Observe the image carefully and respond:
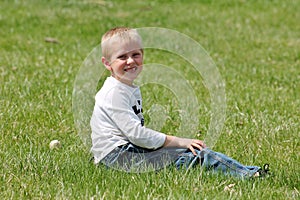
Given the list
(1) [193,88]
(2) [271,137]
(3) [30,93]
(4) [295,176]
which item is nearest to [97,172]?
(4) [295,176]

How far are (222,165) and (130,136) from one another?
59cm

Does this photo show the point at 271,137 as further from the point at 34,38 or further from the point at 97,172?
the point at 34,38

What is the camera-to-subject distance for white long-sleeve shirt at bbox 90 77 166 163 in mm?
3908

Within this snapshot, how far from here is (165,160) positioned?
158 inches

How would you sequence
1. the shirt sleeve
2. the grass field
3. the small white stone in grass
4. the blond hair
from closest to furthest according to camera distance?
the grass field → the shirt sleeve → the blond hair → the small white stone in grass

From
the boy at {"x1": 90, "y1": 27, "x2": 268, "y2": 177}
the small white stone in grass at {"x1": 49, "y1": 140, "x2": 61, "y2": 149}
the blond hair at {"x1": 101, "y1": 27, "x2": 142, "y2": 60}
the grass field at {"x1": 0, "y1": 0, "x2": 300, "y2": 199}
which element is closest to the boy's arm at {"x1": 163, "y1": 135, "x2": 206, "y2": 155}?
the boy at {"x1": 90, "y1": 27, "x2": 268, "y2": 177}

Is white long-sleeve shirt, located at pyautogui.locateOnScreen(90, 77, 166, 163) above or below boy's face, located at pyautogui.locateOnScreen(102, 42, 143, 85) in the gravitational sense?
below

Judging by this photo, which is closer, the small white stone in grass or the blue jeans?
the blue jeans

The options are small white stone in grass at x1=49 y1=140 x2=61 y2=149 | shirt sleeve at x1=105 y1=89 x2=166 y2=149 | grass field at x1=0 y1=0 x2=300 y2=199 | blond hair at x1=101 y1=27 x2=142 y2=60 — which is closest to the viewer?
grass field at x1=0 y1=0 x2=300 y2=199

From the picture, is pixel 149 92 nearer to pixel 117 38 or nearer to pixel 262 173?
pixel 117 38

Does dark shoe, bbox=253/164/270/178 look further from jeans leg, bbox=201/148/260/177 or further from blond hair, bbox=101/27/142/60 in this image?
blond hair, bbox=101/27/142/60

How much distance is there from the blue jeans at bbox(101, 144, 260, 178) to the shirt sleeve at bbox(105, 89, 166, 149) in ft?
0.23

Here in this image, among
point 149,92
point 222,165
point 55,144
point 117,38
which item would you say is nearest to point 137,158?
point 222,165

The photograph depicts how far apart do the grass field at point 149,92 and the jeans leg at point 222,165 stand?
0.11m
